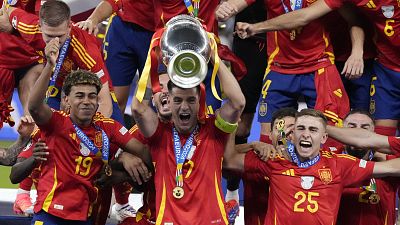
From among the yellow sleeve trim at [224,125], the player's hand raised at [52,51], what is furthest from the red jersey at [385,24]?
the player's hand raised at [52,51]

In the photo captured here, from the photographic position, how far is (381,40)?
7430mm

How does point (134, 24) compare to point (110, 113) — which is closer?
point (110, 113)

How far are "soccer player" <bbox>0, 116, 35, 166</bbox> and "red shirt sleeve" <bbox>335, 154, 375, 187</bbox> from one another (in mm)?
2064

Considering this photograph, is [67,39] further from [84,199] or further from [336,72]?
[336,72]

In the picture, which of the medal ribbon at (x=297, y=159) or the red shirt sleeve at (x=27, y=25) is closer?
the medal ribbon at (x=297, y=159)

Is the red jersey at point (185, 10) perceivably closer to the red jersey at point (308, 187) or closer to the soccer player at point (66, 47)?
the soccer player at point (66, 47)

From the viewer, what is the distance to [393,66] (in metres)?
7.42

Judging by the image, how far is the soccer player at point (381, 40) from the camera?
722cm

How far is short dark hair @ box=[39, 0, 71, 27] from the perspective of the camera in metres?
6.89

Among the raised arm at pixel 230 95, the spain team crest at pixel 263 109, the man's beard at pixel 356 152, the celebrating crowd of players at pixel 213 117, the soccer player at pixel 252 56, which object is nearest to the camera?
the raised arm at pixel 230 95

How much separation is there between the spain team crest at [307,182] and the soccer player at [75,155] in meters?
0.99

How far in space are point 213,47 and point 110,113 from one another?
4.69ft

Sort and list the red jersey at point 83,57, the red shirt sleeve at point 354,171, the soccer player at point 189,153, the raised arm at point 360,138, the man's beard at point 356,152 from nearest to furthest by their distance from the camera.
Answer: the soccer player at point 189,153 < the red shirt sleeve at point 354,171 < the raised arm at point 360,138 < the man's beard at point 356,152 < the red jersey at point 83,57

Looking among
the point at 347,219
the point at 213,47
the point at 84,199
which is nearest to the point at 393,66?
the point at 347,219
